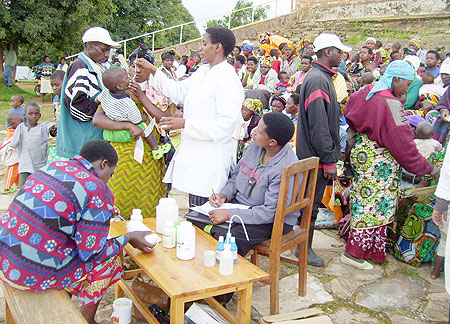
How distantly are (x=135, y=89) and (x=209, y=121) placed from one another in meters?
0.81

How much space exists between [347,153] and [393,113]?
1.92 ft

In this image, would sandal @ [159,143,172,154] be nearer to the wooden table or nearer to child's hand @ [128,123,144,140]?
child's hand @ [128,123,144,140]

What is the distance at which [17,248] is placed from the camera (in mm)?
2059

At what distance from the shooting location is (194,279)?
7.39 feet

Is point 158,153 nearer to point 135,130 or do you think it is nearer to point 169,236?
point 135,130

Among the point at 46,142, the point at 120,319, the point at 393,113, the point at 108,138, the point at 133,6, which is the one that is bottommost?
the point at 120,319

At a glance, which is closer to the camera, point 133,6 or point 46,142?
point 46,142

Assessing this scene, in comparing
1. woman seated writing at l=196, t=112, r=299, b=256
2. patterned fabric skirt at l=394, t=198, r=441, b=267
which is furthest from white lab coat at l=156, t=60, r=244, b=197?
patterned fabric skirt at l=394, t=198, r=441, b=267

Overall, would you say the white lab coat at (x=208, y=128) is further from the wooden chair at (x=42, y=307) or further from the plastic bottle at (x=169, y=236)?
the wooden chair at (x=42, y=307)

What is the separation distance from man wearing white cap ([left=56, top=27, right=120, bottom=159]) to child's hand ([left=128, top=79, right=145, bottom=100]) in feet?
1.13

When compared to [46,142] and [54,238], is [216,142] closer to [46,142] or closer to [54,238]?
[54,238]

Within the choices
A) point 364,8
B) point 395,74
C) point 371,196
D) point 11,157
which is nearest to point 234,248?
point 371,196

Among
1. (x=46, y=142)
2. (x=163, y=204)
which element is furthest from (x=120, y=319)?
(x=46, y=142)

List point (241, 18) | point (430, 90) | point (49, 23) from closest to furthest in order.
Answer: point (430, 90)
point (49, 23)
point (241, 18)
